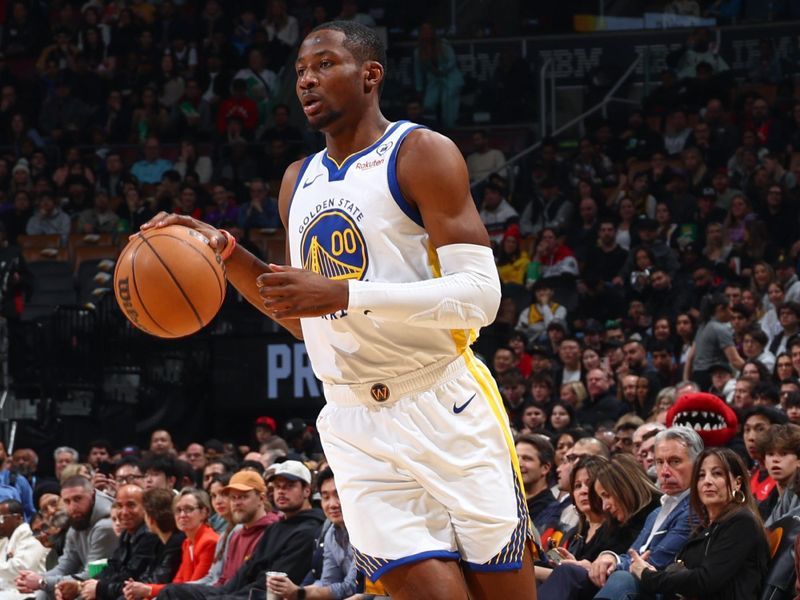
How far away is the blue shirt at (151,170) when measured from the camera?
1800cm

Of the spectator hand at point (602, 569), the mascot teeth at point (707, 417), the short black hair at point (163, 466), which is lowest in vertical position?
the short black hair at point (163, 466)

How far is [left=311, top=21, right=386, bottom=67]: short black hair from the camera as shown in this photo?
4.05 m

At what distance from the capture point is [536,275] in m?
15.1

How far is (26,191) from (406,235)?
572 inches

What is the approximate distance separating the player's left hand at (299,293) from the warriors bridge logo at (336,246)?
0.31 m

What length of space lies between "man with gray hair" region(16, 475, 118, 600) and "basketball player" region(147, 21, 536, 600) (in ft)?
21.8

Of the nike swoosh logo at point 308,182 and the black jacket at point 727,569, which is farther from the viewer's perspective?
the black jacket at point 727,569

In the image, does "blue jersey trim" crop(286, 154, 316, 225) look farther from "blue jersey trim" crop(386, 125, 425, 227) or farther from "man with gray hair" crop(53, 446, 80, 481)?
"man with gray hair" crop(53, 446, 80, 481)

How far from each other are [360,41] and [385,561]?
150 cm

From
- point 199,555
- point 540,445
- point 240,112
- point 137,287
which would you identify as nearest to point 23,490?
point 199,555

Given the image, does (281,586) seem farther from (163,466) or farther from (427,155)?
(427,155)

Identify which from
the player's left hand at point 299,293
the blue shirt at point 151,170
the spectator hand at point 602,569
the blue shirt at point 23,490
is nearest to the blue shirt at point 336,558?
the spectator hand at point 602,569

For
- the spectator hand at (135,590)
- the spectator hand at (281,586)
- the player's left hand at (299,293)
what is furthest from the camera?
the spectator hand at (135,590)

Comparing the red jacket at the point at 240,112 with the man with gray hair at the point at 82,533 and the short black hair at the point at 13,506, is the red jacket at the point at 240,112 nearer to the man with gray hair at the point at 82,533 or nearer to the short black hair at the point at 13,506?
the short black hair at the point at 13,506
